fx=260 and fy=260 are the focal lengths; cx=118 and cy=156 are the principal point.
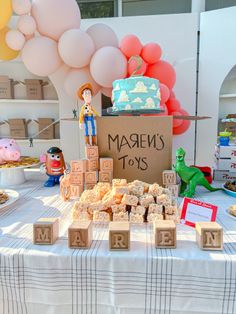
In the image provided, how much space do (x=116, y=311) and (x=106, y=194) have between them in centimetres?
28

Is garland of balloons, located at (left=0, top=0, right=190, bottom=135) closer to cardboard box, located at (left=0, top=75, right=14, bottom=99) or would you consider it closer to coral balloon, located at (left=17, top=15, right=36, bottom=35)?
Result: coral balloon, located at (left=17, top=15, right=36, bottom=35)

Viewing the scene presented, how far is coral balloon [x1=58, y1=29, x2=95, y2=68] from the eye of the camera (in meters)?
1.84

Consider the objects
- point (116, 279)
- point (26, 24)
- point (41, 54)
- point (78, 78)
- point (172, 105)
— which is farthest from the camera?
point (172, 105)

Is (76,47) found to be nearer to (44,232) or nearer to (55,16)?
(55,16)

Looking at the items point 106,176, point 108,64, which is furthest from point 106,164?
point 108,64

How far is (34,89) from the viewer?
3029 millimetres

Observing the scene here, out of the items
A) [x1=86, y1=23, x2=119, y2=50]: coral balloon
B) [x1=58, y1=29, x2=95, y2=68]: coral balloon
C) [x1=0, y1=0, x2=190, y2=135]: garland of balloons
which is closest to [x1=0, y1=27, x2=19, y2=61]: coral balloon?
[x1=0, y1=0, x2=190, y2=135]: garland of balloons

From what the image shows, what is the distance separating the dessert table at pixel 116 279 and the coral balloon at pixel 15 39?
1692mm

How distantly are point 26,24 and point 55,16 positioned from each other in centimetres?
21

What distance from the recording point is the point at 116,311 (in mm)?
549

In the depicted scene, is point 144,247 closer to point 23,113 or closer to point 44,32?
point 44,32

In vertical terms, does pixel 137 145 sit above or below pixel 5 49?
below

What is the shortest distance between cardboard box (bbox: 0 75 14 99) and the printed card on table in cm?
286

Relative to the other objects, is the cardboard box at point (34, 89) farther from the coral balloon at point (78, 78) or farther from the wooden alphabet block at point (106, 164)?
the wooden alphabet block at point (106, 164)
